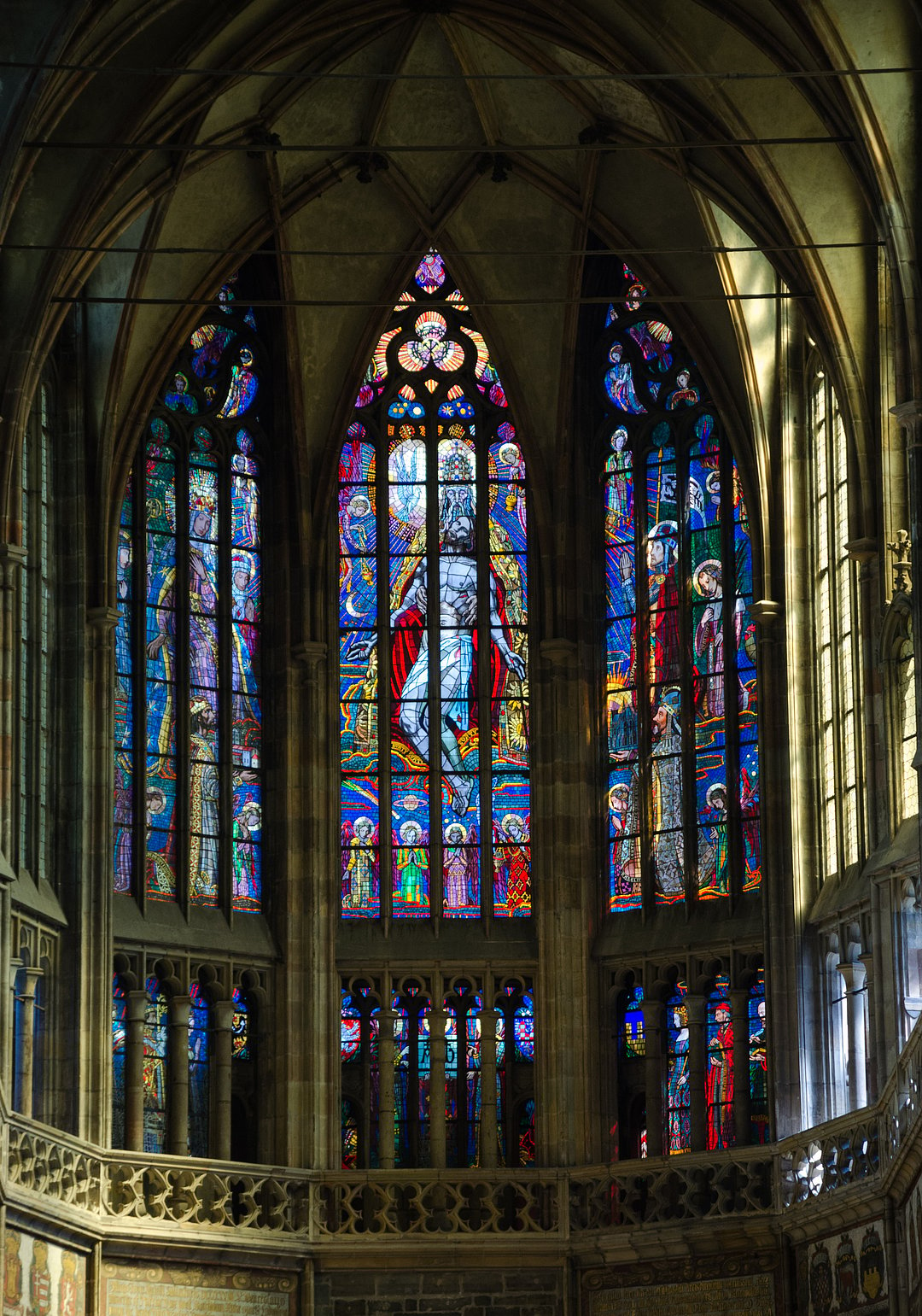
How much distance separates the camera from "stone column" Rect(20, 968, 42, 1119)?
3328 centimetres

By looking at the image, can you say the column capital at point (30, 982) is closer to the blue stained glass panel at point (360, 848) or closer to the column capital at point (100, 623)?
the column capital at point (100, 623)

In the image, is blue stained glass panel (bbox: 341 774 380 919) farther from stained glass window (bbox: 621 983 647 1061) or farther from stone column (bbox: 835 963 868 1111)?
stone column (bbox: 835 963 868 1111)

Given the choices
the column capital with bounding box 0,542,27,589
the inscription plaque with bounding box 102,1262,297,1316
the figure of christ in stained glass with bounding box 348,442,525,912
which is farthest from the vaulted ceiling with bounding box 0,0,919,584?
the inscription plaque with bounding box 102,1262,297,1316

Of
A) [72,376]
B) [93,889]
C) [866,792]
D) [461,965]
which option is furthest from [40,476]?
[866,792]

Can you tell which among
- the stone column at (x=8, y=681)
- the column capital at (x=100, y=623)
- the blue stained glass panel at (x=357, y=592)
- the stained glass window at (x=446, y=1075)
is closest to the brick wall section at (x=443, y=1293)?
the stained glass window at (x=446, y=1075)

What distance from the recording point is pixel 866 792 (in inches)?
1296

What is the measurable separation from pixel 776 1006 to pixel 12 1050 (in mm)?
7603

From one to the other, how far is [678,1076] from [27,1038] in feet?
22.6

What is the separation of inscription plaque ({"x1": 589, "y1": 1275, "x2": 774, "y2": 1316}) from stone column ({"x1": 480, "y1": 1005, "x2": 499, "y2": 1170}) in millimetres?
1933

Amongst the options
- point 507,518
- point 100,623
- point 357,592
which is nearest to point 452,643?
point 357,592

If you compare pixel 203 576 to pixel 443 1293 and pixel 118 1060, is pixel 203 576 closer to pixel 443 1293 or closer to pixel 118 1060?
pixel 118 1060

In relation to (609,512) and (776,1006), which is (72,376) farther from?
(776,1006)

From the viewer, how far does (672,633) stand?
36938 millimetres

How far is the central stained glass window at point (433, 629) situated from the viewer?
37.0 metres
